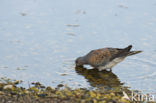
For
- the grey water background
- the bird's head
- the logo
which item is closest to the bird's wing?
the bird's head

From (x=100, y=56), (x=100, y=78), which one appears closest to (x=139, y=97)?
(x=100, y=78)

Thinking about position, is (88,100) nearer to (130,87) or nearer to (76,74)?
(130,87)

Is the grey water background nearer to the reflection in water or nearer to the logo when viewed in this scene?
the reflection in water

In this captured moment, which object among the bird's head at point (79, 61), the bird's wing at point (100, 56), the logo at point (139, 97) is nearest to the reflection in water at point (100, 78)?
the bird's head at point (79, 61)

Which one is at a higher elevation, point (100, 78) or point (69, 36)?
point (69, 36)

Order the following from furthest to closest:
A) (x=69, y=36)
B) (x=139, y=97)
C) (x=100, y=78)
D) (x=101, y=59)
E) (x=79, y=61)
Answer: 1. (x=69, y=36)
2. (x=101, y=59)
3. (x=79, y=61)
4. (x=100, y=78)
5. (x=139, y=97)

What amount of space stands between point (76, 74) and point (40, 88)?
6.10 ft

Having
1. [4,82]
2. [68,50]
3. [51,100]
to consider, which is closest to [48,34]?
[68,50]

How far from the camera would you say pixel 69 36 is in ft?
41.0

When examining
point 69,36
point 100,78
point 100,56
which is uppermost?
point 69,36

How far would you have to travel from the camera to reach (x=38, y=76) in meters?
10.0

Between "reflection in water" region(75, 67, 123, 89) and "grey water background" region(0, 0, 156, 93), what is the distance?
0.54 ft

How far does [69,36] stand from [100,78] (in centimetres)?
241

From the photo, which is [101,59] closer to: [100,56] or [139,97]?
[100,56]
